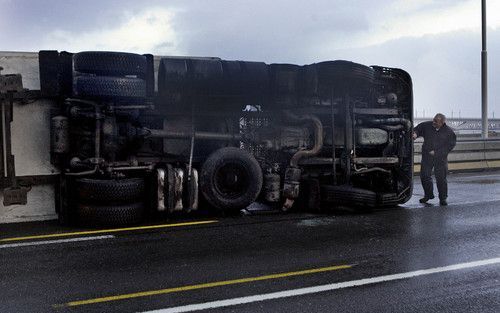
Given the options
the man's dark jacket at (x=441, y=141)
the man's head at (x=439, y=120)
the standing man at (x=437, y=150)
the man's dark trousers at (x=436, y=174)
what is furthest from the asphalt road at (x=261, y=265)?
the man's head at (x=439, y=120)

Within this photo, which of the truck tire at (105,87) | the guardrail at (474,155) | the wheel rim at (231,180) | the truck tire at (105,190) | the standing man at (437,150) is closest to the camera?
the truck tire at (105,190)

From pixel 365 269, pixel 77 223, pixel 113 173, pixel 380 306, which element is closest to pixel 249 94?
pixel 113 173

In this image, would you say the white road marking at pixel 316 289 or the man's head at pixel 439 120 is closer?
the white road marking at pixel 316 289

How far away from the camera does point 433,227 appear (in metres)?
7.86

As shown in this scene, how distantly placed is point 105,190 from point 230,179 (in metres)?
1.98

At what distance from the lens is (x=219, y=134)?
29.1 ft

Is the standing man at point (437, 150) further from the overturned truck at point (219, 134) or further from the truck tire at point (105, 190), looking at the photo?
the truck tire at point (105, 190)

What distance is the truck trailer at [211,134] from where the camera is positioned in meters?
7.92

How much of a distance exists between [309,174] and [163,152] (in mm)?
2506

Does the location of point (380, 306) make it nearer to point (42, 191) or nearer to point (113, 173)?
point (113, 173)

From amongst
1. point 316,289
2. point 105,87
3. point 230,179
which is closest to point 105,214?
point 105,87

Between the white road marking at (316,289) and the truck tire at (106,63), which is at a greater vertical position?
the truck tire at (106,63)

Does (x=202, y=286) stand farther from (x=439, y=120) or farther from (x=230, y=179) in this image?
(x=439, y=120)

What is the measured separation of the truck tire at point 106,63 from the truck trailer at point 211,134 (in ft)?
0.05
